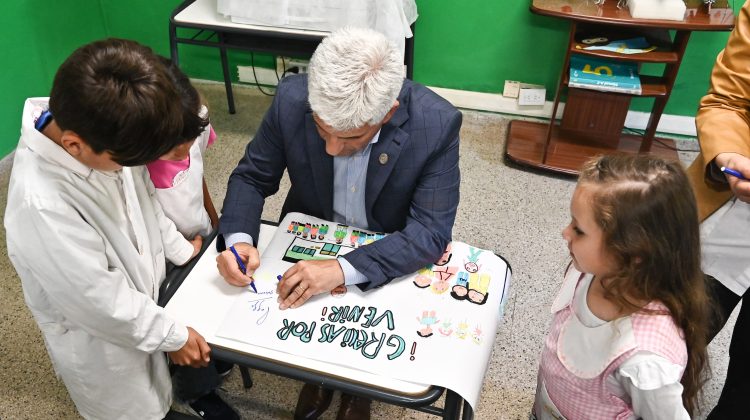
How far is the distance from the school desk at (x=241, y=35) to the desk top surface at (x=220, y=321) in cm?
131

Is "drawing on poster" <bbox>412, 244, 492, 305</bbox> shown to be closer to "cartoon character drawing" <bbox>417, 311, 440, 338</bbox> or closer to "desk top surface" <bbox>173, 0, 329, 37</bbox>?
"cartoon character drawing" <bbox>417, 311, 440, 338</bbox>

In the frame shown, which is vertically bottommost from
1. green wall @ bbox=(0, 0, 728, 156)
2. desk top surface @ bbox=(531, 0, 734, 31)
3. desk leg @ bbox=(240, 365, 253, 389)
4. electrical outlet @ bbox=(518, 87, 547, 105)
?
desk leg @ bbox=(240, 365, 253, 389)

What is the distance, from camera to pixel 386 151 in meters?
1.33

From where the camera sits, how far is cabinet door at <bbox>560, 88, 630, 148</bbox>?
8.39 feet

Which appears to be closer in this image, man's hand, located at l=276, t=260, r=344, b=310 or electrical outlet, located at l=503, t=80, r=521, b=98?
man's hand, located at l=276, t=260, r=344, b=310

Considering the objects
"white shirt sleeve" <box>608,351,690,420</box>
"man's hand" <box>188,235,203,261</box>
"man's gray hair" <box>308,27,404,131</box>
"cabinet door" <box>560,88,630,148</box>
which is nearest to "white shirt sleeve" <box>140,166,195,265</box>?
"man's hand" <box>188,235,203,261</box>

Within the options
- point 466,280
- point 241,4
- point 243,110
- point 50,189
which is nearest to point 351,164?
point 466,280

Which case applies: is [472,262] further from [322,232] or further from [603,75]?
[603,75]

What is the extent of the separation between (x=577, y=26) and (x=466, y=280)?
177cm

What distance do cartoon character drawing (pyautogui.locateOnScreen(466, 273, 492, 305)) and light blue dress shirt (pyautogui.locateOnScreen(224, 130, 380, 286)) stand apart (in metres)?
0.35

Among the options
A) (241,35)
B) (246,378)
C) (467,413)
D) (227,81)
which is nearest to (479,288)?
(467,413)

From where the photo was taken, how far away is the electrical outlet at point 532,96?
295cm

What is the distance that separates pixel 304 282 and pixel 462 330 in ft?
1.04

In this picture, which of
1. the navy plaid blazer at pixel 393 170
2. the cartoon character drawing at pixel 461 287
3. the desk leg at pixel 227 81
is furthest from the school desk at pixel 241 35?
the cartoon character drawing at pixel 461 287
